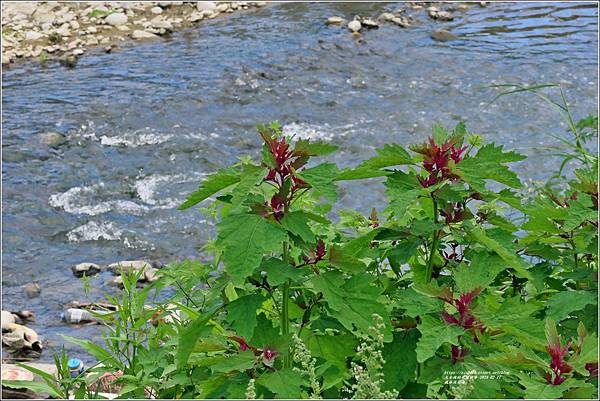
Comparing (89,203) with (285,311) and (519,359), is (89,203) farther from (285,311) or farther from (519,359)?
(519,359)

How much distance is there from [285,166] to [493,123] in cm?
605

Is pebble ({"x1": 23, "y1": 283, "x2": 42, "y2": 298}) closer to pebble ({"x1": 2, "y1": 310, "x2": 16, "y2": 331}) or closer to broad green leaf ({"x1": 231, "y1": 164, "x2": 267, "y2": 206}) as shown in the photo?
pebble ({"x1": 2, "y1": 310, "x2": 16, "y2": 331})

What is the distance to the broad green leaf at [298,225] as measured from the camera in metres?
1.31

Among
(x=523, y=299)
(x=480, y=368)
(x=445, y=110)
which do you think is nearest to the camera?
(x=480, y=368)

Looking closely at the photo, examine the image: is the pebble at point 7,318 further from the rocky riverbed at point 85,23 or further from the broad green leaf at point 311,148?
the rocky riverbed at point 85,23

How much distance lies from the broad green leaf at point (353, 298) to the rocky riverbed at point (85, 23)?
8314 mm

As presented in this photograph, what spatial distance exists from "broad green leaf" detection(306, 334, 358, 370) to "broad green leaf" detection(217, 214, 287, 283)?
0.25 metres

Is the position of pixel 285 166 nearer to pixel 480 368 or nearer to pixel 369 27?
pixel 480 368

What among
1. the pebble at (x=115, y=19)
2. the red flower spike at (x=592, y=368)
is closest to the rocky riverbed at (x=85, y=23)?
the pebble at (x=115, y=19)

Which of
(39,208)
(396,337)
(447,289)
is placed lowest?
(39,208)

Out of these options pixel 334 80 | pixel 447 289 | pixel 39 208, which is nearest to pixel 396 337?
pixel 447 289

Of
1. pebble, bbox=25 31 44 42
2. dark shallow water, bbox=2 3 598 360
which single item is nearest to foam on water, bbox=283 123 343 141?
dark shallow water, bbox=2 3 598 360

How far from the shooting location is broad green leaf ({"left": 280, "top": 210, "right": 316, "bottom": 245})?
1306 millimetres

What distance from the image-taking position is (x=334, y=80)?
8.33m
